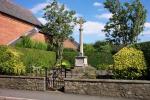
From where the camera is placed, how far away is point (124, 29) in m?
51.1

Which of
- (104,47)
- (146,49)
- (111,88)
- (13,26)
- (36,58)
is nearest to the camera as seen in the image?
(111,88)

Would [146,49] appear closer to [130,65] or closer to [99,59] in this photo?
[130,65]

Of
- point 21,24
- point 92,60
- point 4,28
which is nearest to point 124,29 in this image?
point 92,60

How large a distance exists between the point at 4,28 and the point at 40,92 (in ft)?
78.0

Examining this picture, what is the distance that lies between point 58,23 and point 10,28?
7330mm

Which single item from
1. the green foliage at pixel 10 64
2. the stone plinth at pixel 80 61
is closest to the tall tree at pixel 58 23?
the stone plinth at pixel 80 61

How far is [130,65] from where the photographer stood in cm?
1469

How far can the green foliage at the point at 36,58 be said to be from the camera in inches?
1111

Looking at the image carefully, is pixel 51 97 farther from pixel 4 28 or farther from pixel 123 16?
pixel 123 16

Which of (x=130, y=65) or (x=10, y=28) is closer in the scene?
(x=130, y=65)

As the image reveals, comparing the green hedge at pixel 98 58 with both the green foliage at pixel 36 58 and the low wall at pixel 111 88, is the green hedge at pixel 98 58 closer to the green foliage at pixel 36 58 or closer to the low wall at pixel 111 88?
the green foliage at pixel 36 58

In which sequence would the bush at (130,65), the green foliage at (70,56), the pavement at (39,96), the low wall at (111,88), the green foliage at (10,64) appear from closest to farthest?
the low wall at (111,88) → the pavement at (39,96) → the bush at (130,65) → the green foliage at (10,64) → the green foliage at (70,56)

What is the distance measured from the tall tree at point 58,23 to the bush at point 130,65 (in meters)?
27.5

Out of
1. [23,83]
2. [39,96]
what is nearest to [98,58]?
[23,83]
